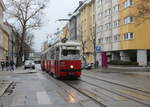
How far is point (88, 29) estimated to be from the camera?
85.2m

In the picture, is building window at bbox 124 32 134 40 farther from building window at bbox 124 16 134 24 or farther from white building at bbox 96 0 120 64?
white building at bbox 96 0 120 64

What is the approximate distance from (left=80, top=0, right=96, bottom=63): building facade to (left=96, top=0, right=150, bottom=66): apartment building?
8379 millimetres

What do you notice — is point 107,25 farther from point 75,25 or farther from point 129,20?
point 75,25

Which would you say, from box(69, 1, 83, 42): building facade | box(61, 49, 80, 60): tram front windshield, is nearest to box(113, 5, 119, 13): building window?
box(69, 1, 83, 42): building facade

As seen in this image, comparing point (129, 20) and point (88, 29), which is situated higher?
point (88, 29)

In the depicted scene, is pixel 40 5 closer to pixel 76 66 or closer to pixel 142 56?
A: pixel 142 56

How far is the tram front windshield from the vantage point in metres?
24.2

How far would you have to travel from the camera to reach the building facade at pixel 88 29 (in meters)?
80.5

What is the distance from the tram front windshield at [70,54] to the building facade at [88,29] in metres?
53.2

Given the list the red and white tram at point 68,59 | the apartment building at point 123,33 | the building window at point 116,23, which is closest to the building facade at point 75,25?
the apartment building at point 123,33

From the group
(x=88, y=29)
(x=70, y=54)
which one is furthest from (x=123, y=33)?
(x=70, y=54)

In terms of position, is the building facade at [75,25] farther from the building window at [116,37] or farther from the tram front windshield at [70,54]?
the tram front windshield at [70,54]

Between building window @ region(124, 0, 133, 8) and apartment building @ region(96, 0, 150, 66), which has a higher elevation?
building window @ region(124, 0, 133, 8)

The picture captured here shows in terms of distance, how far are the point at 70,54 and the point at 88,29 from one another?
61194mm
